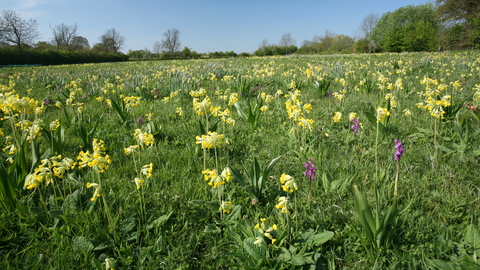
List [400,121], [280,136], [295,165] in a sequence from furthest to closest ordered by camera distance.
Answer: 1. [400,121]
2. [280,136]
3. [295,165]

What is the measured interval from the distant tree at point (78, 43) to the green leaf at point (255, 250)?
3097 inches

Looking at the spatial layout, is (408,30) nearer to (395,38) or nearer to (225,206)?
(395,38)

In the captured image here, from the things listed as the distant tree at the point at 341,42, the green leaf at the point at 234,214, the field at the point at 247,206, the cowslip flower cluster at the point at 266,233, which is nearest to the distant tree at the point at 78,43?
the distant tree at the point at 341,42

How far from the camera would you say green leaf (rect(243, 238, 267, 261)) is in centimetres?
157

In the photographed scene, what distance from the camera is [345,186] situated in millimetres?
2232

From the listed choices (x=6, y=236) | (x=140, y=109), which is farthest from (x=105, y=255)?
(x=140, y=109)

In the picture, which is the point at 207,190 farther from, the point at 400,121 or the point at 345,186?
the point at 400,121

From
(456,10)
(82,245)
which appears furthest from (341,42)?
(82,245)

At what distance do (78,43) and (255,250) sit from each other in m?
87.6

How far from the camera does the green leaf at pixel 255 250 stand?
1569mm

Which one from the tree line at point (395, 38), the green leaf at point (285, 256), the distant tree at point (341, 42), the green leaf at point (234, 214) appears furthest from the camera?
the distant tree at point (341, 42)

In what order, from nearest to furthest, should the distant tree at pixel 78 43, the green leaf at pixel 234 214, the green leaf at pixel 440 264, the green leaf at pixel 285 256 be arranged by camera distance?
the green leaf at pixel 440 264, the green leaf at pixel 285 256, the green leaf at pixel 234 214, the distant tree at pixel 78 43

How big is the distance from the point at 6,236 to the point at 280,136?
302 centimetres

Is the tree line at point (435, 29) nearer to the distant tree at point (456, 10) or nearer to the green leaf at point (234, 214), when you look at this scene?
the distant tree at point (456, 10)
